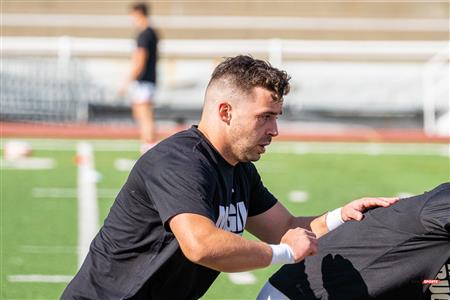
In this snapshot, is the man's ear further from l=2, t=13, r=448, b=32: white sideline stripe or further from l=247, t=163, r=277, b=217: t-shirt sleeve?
l=2, t=13, r=448, b=32: white sideline stripe

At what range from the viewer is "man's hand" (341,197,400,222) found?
189 inches

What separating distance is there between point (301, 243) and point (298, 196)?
8079mm

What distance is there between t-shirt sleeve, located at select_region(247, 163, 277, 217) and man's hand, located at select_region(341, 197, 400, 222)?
A: 37 cm

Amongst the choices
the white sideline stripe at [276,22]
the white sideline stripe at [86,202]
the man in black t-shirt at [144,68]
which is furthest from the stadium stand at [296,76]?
the white sideline stripe at [276,22]

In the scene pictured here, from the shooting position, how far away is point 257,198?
505cm

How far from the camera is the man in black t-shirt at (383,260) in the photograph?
4.51 metres

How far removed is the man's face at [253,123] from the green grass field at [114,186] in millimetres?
3348

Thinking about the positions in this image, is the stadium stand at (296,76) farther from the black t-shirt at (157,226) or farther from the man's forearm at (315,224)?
the black t-shirt at (157,226)

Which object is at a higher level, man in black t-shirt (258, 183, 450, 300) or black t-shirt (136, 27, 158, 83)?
black t-shirt (136, 27, 158, 83)

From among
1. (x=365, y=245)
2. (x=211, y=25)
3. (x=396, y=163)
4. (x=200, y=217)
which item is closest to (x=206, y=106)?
(x=200, y=217)

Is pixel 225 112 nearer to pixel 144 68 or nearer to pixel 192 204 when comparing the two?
pixel 192 204

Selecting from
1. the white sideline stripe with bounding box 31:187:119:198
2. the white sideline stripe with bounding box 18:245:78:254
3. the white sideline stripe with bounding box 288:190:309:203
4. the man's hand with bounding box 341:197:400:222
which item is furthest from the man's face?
the white sideline stripe with bounding box 31:187:119:198

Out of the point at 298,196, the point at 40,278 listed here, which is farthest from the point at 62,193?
the point at 40,278

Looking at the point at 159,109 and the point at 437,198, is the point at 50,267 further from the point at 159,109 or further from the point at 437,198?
the point at 159,109
